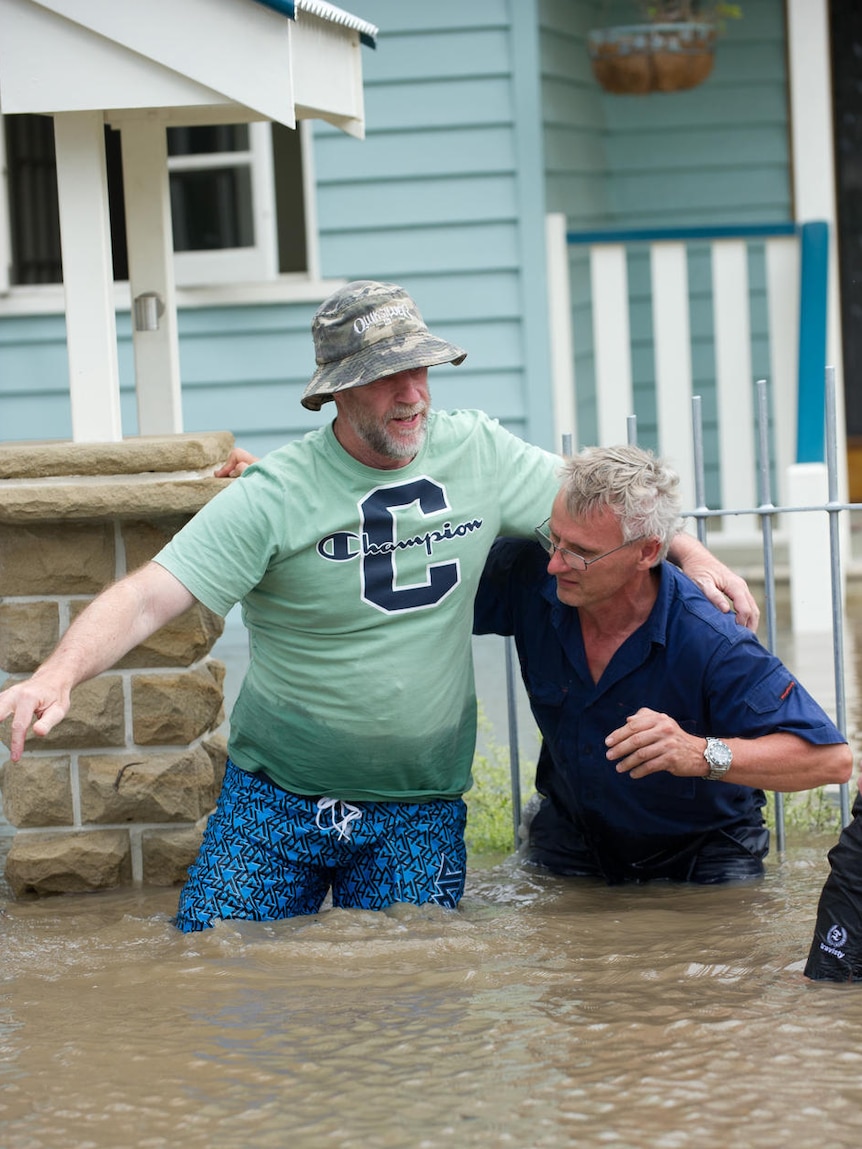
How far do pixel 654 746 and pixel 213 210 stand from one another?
199 inches

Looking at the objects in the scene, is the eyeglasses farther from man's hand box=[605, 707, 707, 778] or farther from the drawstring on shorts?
the drawstring on shorts

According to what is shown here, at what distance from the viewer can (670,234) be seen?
750cm

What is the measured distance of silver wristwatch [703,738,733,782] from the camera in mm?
3195

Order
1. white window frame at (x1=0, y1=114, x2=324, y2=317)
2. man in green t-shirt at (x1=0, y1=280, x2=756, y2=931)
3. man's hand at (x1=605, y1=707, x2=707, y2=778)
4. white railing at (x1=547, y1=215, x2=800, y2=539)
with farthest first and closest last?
white railing at (x1=547, y1=215, x2=800, y2=539) < white window frame at (x1=0, y1=114, x2=324, y2=317) < man in green t-shirt at (x1=0, y1=280, x2=756, y2=931) < man's hand at (x1=605, y1=707, x2=707, y2=778)

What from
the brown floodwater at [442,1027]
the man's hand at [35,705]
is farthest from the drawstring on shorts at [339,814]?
the man's hand at [35,705]

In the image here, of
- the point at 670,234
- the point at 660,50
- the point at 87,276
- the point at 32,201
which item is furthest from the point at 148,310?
the point at 660,50

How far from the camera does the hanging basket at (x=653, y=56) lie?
736cm

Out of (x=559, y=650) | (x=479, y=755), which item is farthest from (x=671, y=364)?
(x=559, y=650)

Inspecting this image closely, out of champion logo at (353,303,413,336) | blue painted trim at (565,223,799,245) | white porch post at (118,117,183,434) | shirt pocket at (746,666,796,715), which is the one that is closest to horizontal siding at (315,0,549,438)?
blue painted trim at (565,223,799,245)

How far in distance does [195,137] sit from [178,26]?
3.96 metres

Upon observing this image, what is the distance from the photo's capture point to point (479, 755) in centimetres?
529

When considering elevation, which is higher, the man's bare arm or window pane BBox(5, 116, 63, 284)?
window pane BBox(5, 116, 63, 284)

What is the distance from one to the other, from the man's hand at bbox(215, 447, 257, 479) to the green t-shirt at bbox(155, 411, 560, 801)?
432 mm

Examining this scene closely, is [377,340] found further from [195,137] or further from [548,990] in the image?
[195,137]
